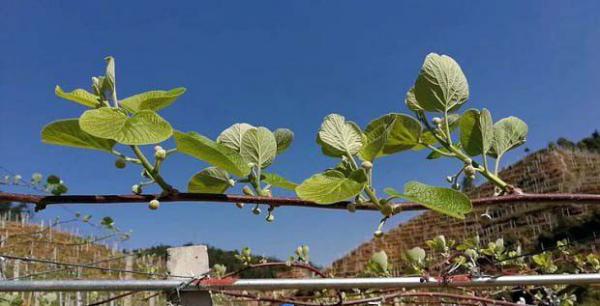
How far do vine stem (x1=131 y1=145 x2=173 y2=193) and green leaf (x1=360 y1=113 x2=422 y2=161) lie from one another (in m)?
0.12

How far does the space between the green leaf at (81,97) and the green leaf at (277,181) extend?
4.5 inches

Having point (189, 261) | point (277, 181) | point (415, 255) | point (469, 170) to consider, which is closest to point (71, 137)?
point (277, 181)

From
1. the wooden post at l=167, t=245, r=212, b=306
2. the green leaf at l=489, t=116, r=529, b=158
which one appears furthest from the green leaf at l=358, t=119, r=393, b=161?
the wooden post at l=167, t=245, r=212, b=306

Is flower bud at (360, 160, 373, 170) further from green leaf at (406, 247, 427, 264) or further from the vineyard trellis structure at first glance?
green leaf at (406, 247, 427, 264)

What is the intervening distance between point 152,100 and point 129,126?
0.08 ft

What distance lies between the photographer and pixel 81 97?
0.28 metres

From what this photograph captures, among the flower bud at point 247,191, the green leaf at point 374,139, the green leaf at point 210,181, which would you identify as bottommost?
the flower bud at point 247,191

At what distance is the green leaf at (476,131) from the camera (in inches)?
12.1

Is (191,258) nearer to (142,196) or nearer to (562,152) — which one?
(142,196)

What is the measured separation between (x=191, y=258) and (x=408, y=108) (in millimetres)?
459

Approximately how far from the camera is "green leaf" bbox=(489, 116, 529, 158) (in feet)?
1.15

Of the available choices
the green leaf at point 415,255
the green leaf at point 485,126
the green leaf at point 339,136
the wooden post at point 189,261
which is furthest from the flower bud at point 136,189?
the green leaf at point 415,255

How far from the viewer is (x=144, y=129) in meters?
0.25

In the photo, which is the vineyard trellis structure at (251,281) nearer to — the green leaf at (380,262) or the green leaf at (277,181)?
Result: the green leaf at (277,181)
